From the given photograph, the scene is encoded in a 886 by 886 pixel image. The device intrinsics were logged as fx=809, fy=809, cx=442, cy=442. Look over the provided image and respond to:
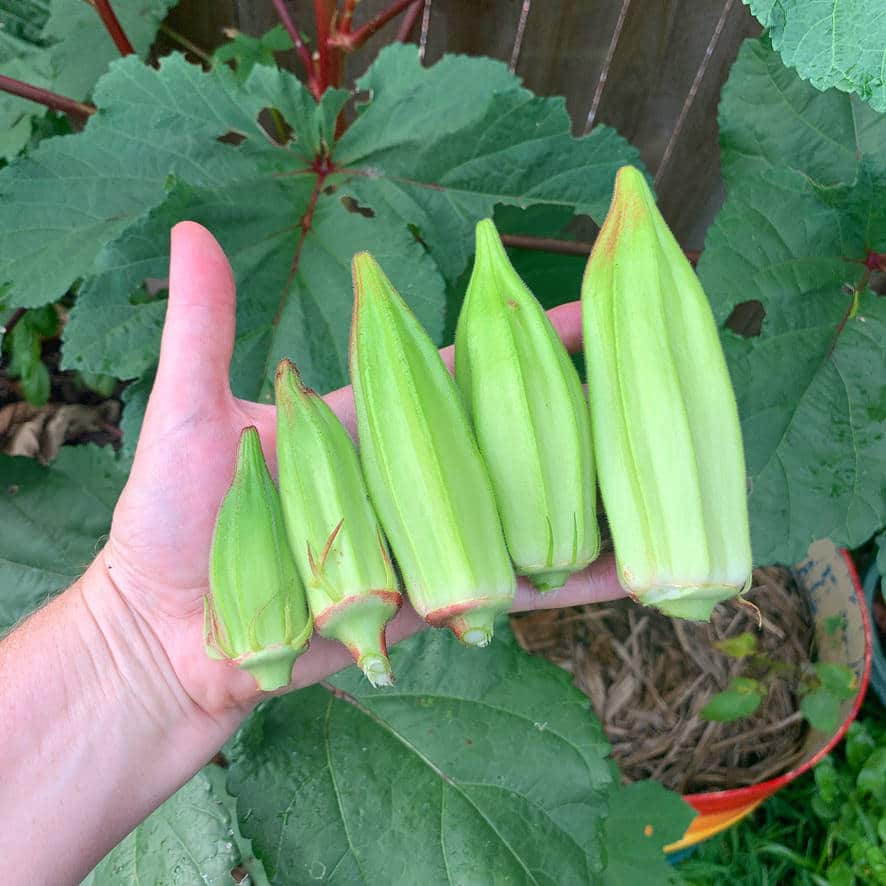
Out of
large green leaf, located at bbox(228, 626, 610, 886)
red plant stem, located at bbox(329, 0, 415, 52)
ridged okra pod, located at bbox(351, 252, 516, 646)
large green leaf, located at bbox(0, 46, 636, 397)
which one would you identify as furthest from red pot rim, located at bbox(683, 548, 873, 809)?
red plant stem, located at bbox(329, 0, 415, 52)

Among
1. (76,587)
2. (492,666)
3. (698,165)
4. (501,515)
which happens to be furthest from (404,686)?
(698,165)

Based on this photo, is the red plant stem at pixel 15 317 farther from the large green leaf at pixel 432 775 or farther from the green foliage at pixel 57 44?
the large green leaf at pixel 432 775

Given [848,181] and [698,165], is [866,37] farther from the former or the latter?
[698,165]

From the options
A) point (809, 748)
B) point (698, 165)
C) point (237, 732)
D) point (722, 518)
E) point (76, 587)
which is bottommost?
point (809, 748)

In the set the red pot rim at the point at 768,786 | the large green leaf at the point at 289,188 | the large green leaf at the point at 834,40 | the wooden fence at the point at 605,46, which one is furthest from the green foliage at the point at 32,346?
the red pot rim at the point at 768,786

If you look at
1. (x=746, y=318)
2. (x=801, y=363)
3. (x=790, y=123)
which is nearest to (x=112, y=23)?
(x=790, y=123)

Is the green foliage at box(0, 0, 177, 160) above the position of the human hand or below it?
above

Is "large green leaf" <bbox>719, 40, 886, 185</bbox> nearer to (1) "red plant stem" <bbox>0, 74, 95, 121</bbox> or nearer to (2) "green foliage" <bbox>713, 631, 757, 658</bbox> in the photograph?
(2) "green foliage" <bbox>713, 631, 757, 658</bbox>
